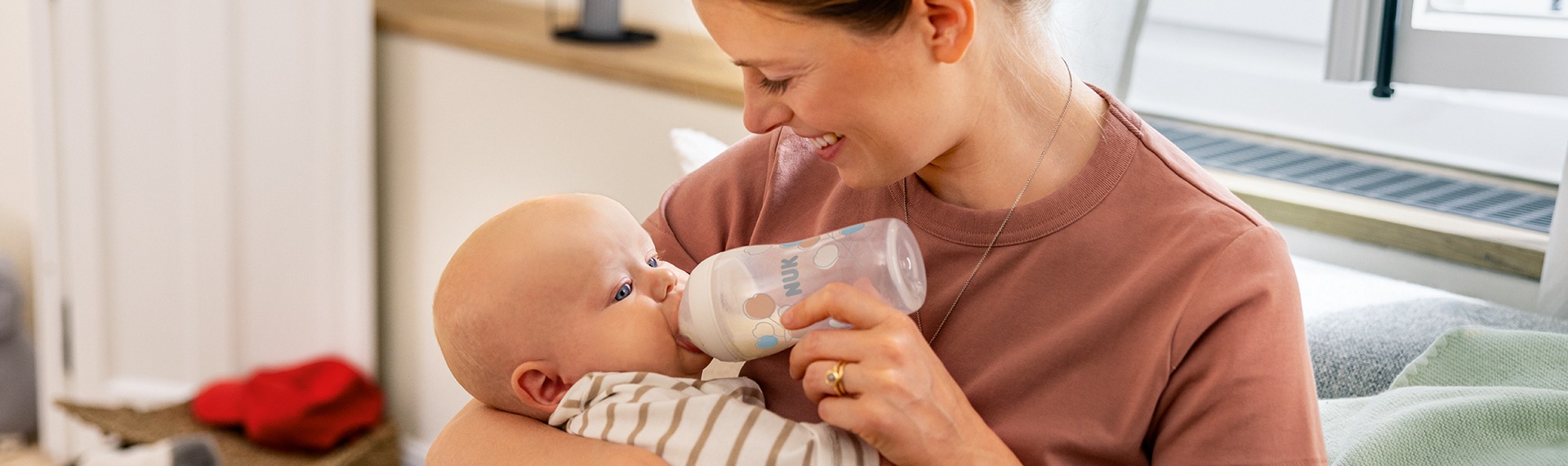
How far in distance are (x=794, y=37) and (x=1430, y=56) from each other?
1094 mm

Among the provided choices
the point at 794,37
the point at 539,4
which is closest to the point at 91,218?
the point at 539,4

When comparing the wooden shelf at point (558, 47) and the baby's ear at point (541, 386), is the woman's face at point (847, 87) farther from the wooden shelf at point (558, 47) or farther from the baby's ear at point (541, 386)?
the wooden shelf at point (558, 47)

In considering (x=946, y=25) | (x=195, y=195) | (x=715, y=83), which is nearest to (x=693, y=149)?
(x=715, y=83)

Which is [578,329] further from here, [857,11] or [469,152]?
[469,152]

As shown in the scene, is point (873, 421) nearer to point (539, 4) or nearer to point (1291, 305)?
point (1291, 305)

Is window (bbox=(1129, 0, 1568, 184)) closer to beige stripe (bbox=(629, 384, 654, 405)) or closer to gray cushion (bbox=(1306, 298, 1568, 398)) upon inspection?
gray cushion (bbox=(1306, 298, 1568, 398))

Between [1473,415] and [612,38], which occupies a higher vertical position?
[612,38]

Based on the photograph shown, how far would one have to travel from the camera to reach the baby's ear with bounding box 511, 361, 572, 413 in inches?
47.1

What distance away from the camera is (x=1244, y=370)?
0.98 meters

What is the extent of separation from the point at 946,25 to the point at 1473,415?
25.8 inches

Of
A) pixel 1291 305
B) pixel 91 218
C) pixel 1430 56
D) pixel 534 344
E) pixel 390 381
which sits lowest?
pixel 390 381

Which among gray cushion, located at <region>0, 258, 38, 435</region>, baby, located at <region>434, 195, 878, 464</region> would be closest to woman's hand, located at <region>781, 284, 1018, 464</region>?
baby, located at <region>434, 195, 878, 464</region>

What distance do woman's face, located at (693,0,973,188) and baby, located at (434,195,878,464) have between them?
21 centimetres

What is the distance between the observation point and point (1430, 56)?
1.68 metres
